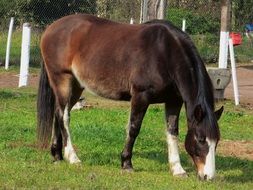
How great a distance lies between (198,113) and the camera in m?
7.50

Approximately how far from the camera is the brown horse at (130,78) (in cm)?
766

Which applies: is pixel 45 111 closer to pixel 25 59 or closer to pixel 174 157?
pixel 174 157

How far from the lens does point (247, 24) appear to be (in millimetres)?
35812

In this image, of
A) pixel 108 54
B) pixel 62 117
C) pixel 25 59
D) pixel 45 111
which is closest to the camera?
pixel 108 54

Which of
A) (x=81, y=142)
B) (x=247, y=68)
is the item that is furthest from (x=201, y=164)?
(x=247, y=68)

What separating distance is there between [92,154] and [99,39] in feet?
5.14

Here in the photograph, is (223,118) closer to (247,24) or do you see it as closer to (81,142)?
(81,142)

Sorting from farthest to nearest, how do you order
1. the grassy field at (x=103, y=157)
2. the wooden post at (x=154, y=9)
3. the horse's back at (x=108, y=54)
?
1. the wooden post at (x=154, y=9)
2. the horse's back at (x=108, y=54)
3. the grassy field at (x=103, y=157)

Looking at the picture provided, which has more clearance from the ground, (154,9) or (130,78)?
(130,78)

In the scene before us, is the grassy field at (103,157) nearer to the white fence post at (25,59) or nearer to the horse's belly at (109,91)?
the horse's belly at (109,91)

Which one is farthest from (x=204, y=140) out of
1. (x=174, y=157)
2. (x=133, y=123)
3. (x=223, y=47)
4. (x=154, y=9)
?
(x=223, y=47)

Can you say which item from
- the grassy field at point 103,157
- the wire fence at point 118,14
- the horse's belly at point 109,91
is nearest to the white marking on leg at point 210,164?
the grassy field at point 103,157

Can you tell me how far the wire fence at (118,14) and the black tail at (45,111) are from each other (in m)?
11.3

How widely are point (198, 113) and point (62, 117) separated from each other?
202cm
